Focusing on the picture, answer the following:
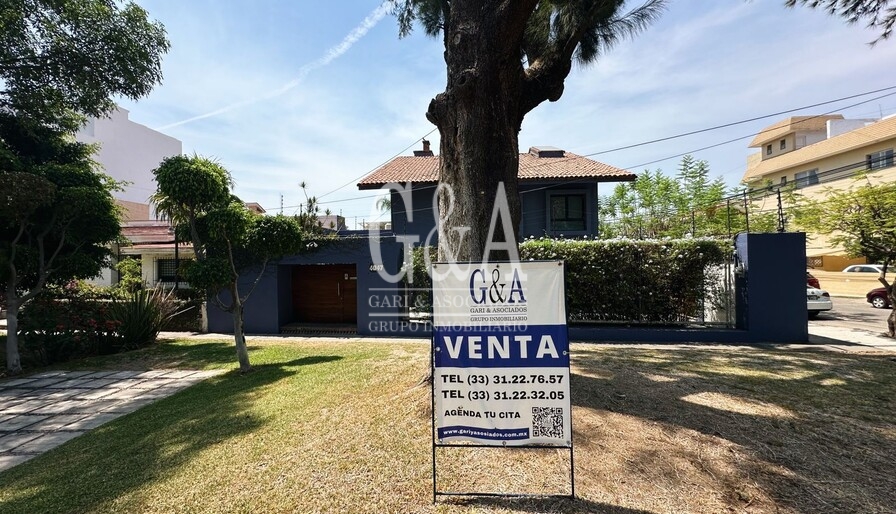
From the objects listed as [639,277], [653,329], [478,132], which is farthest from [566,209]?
[478,132]

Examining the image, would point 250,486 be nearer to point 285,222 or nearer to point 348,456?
point 348,456

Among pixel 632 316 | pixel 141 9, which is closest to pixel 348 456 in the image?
pixel 632 316

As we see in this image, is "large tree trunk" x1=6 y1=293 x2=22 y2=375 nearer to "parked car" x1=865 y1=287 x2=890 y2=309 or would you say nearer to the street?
the street

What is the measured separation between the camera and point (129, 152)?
2472cm

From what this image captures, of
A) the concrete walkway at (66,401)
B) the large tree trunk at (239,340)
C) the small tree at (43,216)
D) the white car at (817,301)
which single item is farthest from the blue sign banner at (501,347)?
the white car at (817,301)

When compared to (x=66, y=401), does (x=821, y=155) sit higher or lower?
higher

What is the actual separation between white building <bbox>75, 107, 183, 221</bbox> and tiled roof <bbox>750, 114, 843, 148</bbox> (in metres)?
44.7

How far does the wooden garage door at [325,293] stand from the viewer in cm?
1071

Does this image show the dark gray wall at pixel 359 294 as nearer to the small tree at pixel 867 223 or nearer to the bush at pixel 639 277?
the bush at pixel 639 277

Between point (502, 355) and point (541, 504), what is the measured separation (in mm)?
949

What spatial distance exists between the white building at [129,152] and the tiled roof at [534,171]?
15.3 m

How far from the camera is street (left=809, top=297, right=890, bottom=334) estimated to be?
980cm

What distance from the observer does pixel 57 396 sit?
5.65m

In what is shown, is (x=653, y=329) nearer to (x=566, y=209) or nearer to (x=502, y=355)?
(x=502, y=355)
